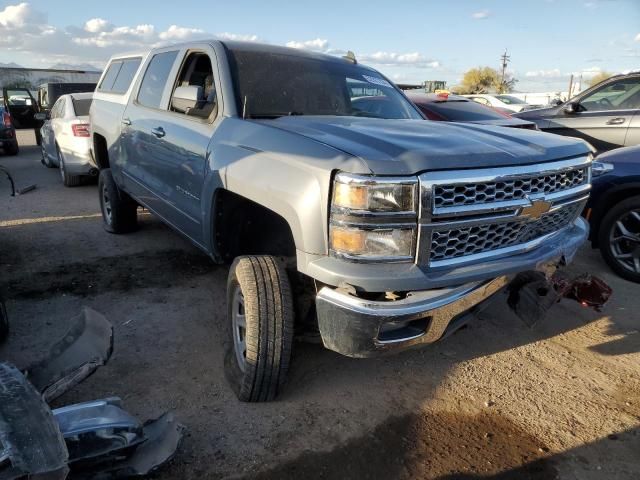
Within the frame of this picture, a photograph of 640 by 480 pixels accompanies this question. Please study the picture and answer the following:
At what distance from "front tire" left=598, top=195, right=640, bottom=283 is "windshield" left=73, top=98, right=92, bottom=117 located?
7.76 metres

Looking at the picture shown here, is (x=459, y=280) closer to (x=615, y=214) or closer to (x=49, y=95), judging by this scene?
(x=615, y=214)

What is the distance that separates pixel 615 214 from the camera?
4.69 meters

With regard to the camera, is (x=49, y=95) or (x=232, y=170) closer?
(x=232, y=170)

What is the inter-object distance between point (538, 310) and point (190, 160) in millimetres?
2394

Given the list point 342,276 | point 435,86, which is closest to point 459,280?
point 342,276

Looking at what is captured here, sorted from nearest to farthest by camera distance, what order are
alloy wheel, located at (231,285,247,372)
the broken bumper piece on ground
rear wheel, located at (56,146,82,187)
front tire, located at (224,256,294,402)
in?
the broken bumper piece on ground, front tire, located at (224,256,294,402), alloy wheel, located at (231,285,247,372), rear wheel, located at (56,146,82,187)

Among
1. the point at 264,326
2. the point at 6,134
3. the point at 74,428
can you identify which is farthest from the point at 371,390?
the point at 6,134

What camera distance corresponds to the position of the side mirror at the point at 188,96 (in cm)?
328

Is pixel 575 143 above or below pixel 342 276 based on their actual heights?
above

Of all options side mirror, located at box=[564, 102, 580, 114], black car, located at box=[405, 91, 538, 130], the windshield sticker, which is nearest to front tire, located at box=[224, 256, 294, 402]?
the windshield sticker

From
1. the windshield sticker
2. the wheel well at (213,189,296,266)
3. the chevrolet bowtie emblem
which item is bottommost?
the wheel well at (213,189,296,266)

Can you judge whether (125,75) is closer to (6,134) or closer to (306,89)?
(306,89)

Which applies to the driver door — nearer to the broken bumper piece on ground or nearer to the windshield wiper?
the windshield wiper

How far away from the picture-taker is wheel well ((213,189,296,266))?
3150 mm
